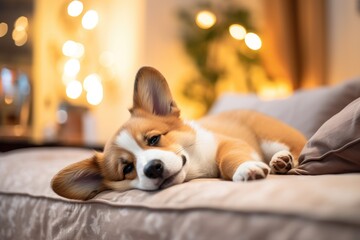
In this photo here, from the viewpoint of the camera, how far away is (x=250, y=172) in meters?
1.17

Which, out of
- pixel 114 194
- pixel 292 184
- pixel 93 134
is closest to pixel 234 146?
pixel 114 194

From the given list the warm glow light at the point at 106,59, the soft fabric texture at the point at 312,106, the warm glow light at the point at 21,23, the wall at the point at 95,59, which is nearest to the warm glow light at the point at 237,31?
the wall at the point at 95,59

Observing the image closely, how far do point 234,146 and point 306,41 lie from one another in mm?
2487

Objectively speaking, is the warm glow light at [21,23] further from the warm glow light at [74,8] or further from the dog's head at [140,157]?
the dog's head at [140,157]

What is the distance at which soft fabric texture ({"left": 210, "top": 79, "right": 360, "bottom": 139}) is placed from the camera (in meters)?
→ 2.05

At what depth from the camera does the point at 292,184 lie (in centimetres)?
97

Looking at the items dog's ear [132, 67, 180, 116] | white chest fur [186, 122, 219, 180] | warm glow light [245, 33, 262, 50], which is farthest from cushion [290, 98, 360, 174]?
warm glow light [245, 33, 262, 50]

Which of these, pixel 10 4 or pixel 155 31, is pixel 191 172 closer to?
pixel 155 31

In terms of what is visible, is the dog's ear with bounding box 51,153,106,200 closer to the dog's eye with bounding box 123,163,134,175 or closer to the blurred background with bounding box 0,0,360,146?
the dog's eye with bounding box 123,163,134,175

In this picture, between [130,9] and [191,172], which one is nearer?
[191,172]

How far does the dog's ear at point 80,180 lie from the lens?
1.38m

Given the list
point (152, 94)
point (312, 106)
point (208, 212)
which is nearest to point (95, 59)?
point (312, 106)

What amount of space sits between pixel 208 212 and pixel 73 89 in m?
3.95

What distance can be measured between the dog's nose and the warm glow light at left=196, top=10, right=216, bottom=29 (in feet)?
10.7
